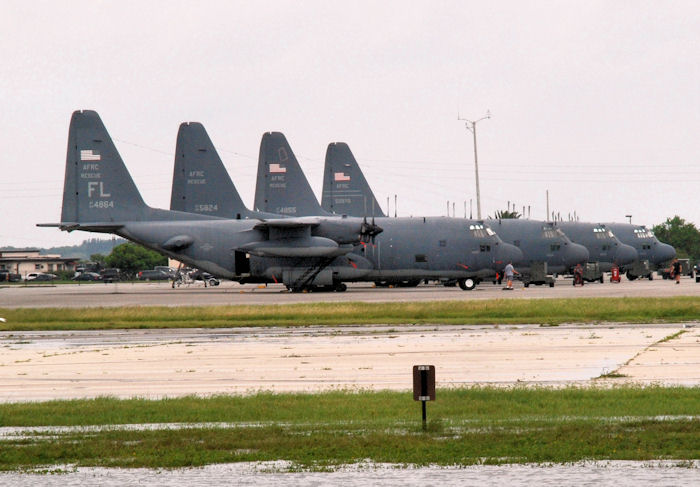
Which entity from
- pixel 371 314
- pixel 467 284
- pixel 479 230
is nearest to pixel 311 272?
pixel 467 284

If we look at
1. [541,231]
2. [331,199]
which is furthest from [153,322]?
[331,199]

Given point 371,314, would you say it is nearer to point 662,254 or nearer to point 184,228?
point 184,228

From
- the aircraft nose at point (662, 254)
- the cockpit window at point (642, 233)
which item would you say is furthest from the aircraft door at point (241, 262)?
the aircraft nose at point (662, 254)

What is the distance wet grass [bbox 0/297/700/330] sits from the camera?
136 ft

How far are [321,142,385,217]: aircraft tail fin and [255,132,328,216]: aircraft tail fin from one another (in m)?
8.47

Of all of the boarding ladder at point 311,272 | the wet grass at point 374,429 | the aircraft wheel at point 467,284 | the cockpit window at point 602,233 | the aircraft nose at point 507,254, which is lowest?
the wet grass at point 374,429

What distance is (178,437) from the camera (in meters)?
15.1

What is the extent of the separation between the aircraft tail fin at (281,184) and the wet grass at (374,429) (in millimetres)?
65118

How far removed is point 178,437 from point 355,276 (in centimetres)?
5725

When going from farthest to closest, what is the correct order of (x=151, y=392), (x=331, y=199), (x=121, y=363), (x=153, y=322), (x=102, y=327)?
(x=331, y=199), (x=153, y=322), (x=102, y=327), (x=121, y=363), (x=151, y=392)

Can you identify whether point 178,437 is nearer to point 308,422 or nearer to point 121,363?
point 308,422

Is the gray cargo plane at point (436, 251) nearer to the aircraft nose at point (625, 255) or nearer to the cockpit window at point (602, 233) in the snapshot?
the cockpit window at point (602, 233)

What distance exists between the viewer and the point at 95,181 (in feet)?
233

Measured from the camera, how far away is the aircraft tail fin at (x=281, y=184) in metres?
84.8
